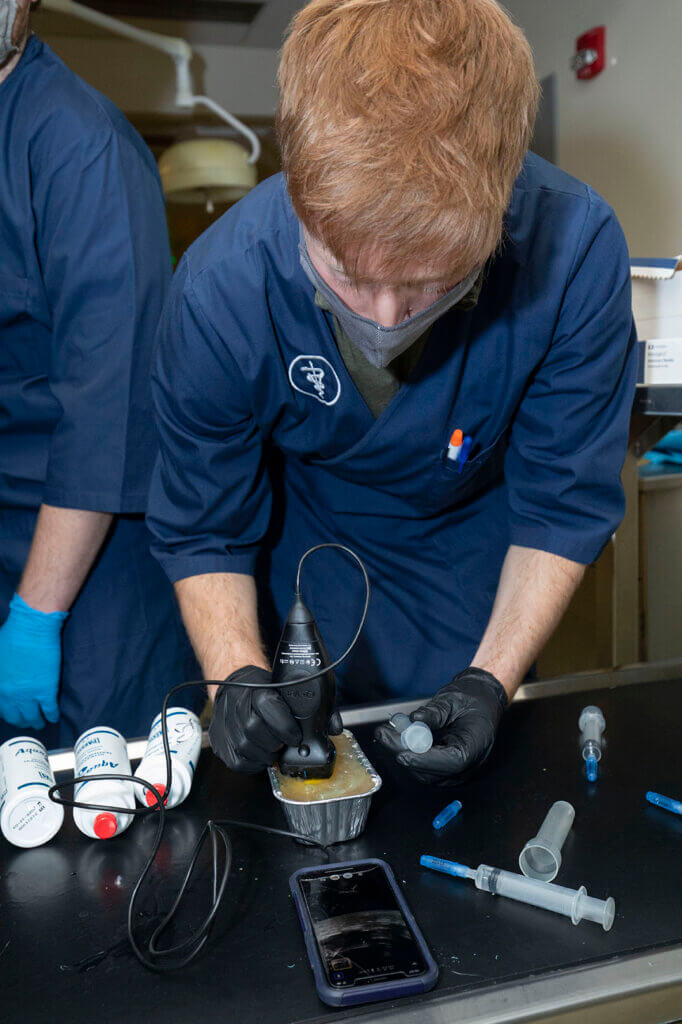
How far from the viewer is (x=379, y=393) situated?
1.09 m

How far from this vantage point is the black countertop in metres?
0.62

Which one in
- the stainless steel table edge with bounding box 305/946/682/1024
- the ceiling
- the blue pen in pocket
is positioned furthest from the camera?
the ceiling

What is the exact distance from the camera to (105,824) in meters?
0.79

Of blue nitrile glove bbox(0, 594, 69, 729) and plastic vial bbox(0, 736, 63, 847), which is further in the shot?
blue nitrile glove bbox(0, 594, 69, 729)

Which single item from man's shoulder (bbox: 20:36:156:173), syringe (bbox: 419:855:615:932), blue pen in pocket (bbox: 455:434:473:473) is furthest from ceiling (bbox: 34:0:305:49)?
syringe (bbox: 419:855:615:932)

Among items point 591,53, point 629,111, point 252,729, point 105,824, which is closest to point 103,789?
point 105,824

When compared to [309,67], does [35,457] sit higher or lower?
lower

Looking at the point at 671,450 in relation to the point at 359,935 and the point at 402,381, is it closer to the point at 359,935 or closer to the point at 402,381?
the point at 402,381

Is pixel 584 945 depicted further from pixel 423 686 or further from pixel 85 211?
pixel 85 211

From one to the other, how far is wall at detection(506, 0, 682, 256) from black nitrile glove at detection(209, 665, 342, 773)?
7.32 feet

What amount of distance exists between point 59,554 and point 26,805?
52 centimetres

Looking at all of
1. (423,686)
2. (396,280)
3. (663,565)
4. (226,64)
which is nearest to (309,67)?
(396,280)

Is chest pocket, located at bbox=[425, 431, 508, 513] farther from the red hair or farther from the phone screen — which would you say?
the phone screen

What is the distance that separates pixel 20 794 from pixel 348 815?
1.02ft
